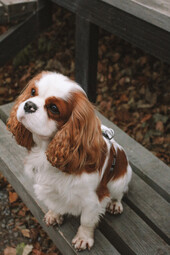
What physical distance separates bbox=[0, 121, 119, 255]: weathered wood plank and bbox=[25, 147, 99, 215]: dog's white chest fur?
0.65 ft

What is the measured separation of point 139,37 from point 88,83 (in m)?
1.08

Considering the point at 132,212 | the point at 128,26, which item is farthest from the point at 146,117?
the point at 132,212

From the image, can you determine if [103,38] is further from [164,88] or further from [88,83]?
[88,83]

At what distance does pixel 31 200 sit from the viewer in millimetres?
2504

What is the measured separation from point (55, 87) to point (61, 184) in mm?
627

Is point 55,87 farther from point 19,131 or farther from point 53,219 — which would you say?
point 53,219

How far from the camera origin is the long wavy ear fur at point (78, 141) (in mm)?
1755

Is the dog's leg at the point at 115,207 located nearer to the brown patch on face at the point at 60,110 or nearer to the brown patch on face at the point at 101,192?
the brown patch on face at the point at 101,192

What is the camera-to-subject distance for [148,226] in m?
2.28

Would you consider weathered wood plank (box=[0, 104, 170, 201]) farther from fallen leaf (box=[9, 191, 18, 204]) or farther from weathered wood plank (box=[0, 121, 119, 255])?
fallen leaf (box=[9, 191, 18, 204])

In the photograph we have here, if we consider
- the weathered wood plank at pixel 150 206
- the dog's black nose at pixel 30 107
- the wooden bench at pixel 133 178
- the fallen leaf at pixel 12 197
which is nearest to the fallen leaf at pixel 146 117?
the wooden bench at pixel 133 178

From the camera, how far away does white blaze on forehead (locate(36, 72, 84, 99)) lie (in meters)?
1.71

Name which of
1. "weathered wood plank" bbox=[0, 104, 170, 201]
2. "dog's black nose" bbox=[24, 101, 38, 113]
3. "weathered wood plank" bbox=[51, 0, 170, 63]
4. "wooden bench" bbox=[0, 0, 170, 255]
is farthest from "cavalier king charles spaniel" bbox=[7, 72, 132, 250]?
"weathered wood plank" bbox=[51, 0, 170, 63]

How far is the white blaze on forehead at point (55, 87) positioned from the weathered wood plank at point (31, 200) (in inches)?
41.0
